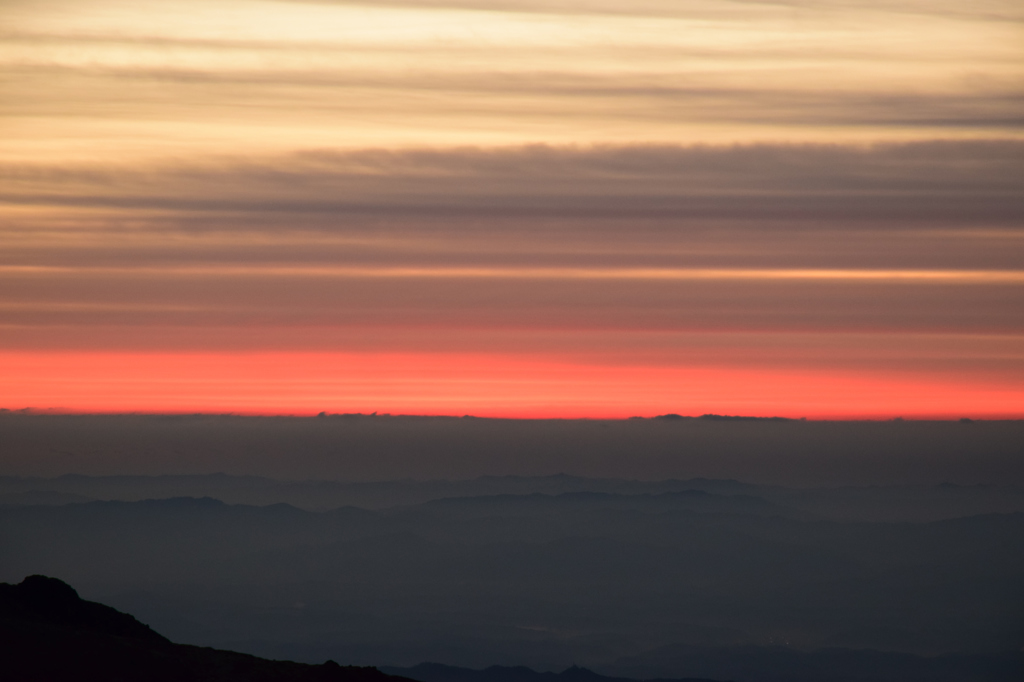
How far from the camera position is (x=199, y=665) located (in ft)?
194

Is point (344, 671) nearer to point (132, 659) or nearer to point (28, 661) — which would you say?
point (132, 659)

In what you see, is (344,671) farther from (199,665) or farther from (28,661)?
(28,661)

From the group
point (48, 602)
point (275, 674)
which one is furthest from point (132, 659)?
point (48, 602)

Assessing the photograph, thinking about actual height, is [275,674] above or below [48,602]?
below

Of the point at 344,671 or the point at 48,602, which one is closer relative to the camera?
the point at 344,671

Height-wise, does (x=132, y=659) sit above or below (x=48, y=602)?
below

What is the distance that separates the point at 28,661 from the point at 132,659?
17.5 feet

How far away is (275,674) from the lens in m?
59.2

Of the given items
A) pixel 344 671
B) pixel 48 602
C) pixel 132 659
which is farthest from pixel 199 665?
pixel 48 602

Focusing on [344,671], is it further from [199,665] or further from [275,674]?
[199,665]

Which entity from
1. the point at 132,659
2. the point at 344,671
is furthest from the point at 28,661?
the point at 344,671

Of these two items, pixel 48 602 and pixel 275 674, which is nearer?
pixel 275 674

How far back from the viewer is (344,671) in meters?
60.0

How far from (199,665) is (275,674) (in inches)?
169
